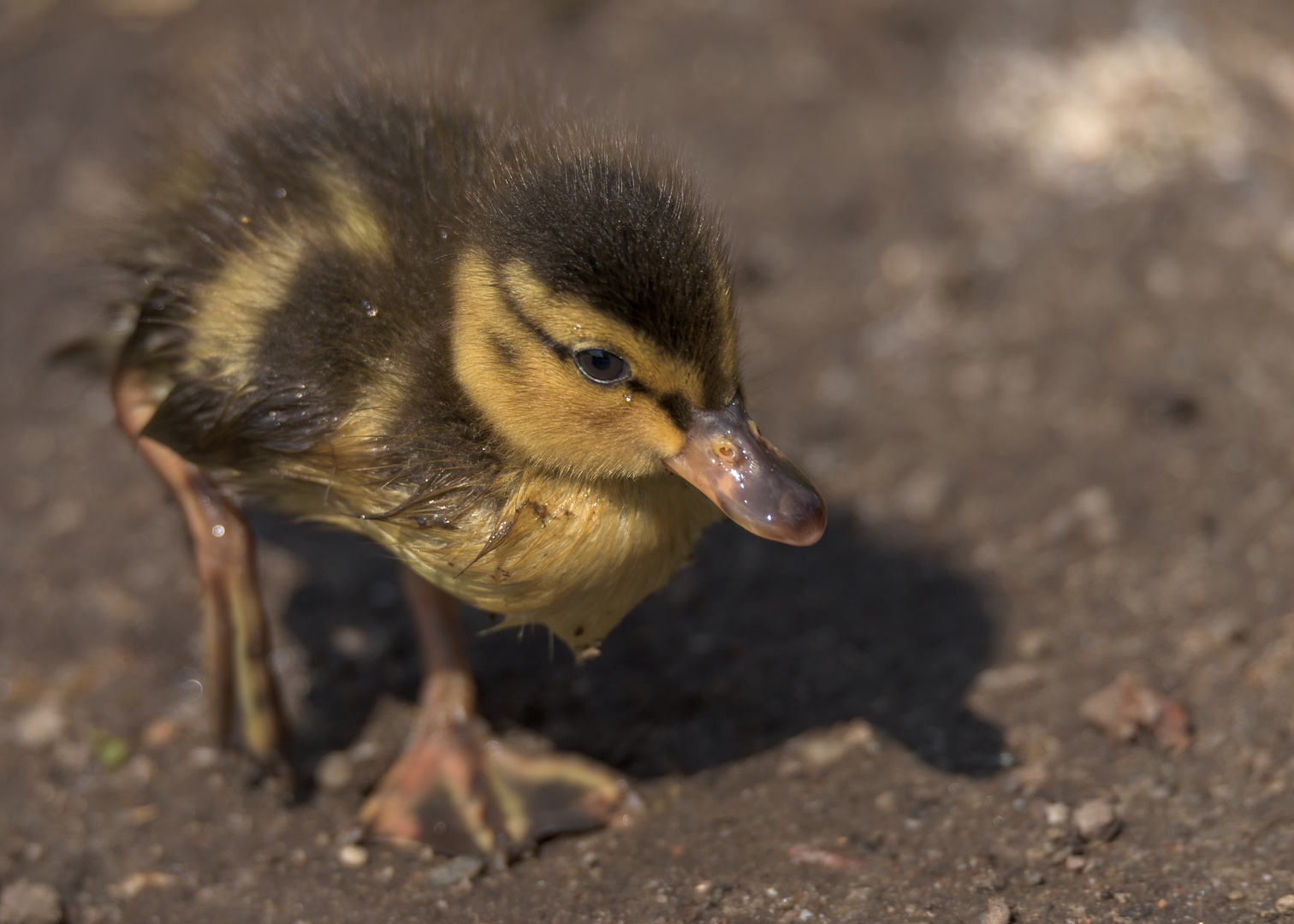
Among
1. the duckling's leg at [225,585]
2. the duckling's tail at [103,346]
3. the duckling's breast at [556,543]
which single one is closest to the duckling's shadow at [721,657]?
the duckling's leg at [225,585]

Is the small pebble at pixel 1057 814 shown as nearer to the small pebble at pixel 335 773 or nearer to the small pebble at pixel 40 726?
the small pebble at pixel 335 773

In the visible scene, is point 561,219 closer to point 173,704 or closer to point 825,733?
point 825,733

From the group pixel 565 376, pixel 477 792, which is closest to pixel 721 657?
pixel 477 792

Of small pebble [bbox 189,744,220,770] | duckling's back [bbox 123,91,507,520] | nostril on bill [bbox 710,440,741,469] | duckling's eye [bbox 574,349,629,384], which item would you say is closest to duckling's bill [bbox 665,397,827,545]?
nostril on bill [bbox 710,440,741,469]

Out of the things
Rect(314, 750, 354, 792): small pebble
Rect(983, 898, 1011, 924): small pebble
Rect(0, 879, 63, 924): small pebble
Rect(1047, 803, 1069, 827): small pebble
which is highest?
Rect(983, 898, 1011, 924): small pebble

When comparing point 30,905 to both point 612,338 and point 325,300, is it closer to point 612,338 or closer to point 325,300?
point 325,300

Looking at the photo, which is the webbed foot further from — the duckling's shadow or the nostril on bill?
the nostril on bill

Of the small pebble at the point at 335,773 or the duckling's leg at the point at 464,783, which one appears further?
the small pebble at the point at 335,773

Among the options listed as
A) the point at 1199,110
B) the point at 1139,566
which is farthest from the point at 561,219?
the point at 1199,110
